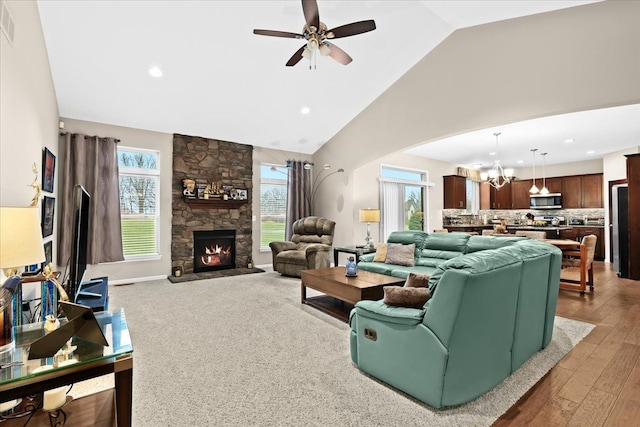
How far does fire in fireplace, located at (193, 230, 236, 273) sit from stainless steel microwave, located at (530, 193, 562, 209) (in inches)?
339

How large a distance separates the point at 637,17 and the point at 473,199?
6.55 m

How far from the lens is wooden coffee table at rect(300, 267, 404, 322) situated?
11.1 feet

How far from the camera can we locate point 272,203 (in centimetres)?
740

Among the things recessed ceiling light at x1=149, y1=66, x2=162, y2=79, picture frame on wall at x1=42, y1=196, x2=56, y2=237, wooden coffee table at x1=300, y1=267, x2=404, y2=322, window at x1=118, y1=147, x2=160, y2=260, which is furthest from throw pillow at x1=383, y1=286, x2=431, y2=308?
window at x1=118, y1=147, x2=160, y2=260

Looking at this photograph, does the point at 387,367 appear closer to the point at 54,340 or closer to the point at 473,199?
the point at 54,340

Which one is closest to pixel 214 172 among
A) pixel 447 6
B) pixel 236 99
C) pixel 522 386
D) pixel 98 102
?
pixel 236 99

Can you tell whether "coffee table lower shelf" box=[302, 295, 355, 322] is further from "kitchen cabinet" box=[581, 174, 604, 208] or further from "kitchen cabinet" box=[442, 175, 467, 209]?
"kitchen cabinet" box=[581, 174, 604, 208]

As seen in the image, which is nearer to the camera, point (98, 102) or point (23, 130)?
point (23, 130)

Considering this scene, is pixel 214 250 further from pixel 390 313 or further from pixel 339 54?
A: pixel 390 313

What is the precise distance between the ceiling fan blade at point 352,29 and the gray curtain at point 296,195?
427 cm

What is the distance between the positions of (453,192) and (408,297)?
282 inches

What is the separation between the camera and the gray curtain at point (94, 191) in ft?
16.0

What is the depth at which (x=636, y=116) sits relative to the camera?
506 centimetres

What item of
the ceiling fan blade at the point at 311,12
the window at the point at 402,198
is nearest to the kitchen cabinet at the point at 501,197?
the window at the point at 402,198
